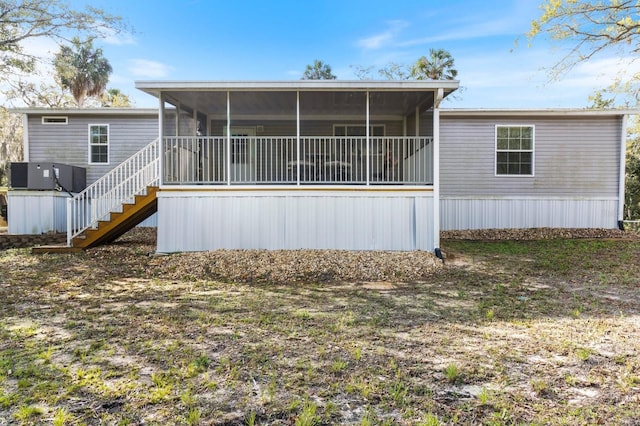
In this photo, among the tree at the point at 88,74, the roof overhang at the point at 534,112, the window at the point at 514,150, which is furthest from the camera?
the tree at the point at 88,74

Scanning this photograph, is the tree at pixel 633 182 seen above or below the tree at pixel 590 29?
below

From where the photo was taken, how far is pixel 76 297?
17.2ft

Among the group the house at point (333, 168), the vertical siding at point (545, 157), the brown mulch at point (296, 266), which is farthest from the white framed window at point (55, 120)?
the vertical siding at point (545, 157)

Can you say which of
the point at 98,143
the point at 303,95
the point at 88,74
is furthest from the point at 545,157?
the point at 88,74

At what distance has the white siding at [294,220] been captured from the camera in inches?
314

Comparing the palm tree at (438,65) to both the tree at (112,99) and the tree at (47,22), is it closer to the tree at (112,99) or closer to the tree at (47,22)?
the tree at (47,22)

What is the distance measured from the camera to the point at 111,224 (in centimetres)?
843

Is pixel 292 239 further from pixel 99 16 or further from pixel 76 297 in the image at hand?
pixel 99 16

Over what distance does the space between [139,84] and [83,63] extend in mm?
21481

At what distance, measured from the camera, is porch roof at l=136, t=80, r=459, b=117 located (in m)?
7.62

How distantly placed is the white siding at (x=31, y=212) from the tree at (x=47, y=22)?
16.2ft

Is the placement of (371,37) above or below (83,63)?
above

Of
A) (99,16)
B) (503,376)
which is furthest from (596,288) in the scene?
(99,16)

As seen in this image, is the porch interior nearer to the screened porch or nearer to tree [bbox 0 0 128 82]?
the screened porch
